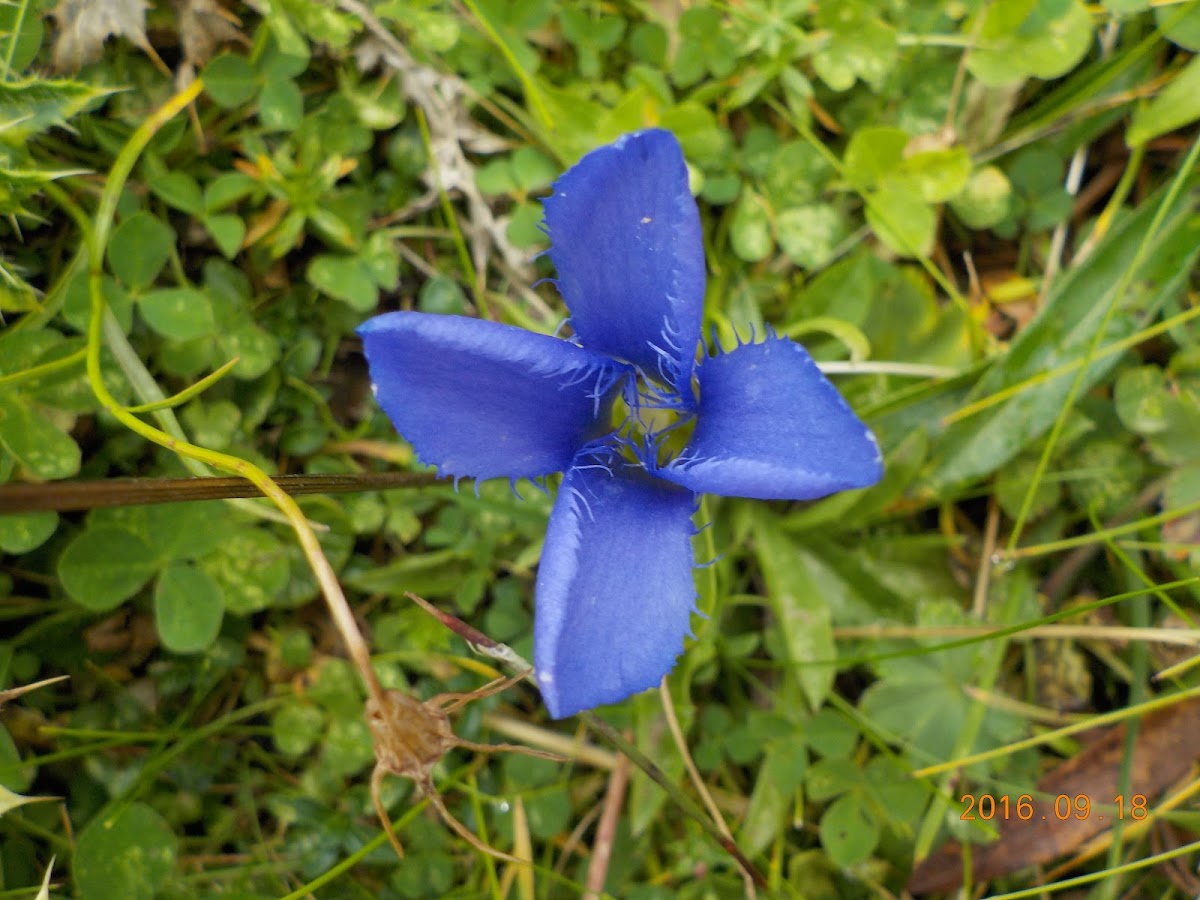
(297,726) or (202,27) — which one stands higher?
(202,27)

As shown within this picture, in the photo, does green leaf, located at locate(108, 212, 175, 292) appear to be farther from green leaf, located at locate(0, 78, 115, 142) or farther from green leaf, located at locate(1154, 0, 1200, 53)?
green leaf, located at locate(1154, 0, 1200, 53)

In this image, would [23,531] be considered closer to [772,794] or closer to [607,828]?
[607,828]

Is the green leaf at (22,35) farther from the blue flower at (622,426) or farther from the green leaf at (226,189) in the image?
the blue flower at (622,426)

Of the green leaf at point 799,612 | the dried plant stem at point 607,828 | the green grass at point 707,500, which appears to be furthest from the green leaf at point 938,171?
the dried plant stem at point 607,828
